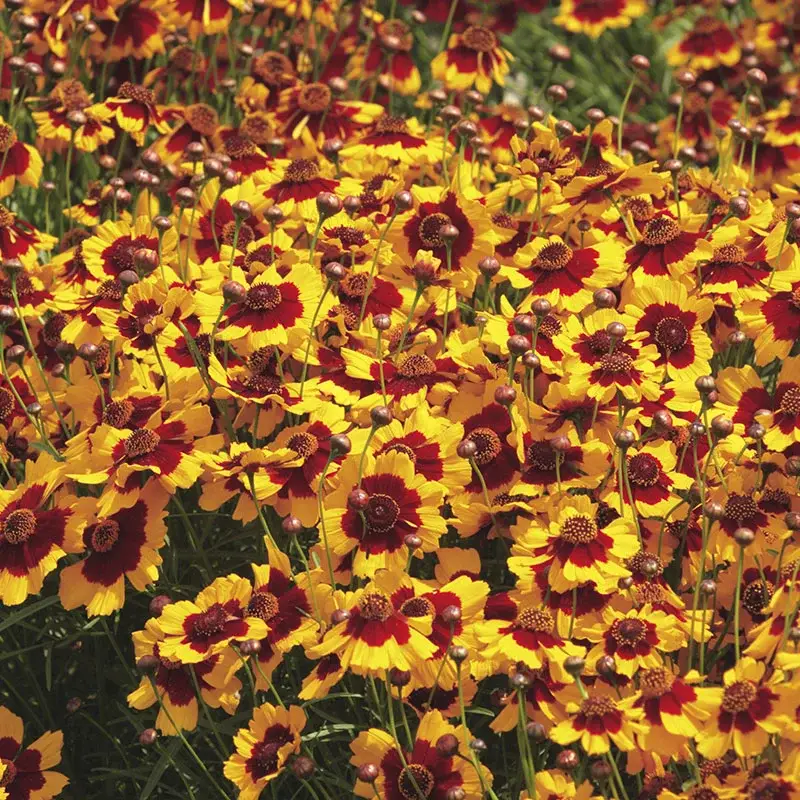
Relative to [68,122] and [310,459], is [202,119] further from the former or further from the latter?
[310,459]

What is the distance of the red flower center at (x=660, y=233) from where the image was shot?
2947 millimetres

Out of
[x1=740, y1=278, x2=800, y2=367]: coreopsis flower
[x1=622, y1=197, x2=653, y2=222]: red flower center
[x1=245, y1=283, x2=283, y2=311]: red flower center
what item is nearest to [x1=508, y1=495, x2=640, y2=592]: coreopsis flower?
[x1=740, y1=278, x2=800, y2=367]: coreopsis flower

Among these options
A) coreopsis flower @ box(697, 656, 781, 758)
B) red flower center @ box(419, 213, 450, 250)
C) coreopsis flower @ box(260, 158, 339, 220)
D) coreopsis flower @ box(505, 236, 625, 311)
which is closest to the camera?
coreopsis flower @ box(697, 656, 781, 758)

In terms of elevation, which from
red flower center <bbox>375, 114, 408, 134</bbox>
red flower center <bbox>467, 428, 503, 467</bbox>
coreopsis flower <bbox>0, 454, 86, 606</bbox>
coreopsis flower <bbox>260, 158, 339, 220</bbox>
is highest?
red flower center <bbox>375, 114, 408, 134</bbox>

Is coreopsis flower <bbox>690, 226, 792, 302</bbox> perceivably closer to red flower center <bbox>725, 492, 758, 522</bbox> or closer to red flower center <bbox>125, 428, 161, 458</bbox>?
red flower center <bbox>725, 492, 758, 522</bbox>

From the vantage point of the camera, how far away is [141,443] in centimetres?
252

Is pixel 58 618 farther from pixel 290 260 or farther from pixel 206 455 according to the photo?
pixel 290 260

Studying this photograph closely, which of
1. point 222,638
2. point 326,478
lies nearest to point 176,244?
point 326,478

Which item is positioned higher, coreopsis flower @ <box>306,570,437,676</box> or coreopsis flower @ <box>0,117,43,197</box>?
coreopsis flower @ <box>306,570,437,676</box>

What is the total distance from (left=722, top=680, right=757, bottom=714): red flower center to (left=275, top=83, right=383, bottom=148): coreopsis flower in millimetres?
2218

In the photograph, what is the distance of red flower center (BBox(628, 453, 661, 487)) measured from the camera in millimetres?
2572

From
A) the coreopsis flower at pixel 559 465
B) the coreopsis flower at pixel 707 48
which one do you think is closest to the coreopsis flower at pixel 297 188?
the coreopsis flower at pixel 559 465

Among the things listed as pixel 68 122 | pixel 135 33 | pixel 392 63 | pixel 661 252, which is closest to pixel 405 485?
pixel 661 252

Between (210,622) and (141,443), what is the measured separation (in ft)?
1.25
